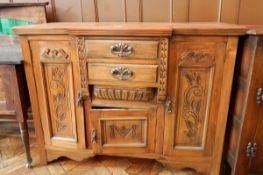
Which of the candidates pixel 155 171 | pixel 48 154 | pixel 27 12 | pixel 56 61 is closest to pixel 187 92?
pixel 155 171

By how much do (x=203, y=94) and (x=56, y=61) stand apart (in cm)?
78

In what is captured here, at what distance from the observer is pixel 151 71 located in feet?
3.15

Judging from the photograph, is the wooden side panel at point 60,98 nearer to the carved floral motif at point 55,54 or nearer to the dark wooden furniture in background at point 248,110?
the carved floral motif at point 55,54

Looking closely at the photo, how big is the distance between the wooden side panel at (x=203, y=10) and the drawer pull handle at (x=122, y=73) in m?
0.67

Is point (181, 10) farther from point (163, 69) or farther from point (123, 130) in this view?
point (123, 130)

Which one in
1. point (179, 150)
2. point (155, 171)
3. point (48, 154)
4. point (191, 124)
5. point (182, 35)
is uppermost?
point (182, 35)

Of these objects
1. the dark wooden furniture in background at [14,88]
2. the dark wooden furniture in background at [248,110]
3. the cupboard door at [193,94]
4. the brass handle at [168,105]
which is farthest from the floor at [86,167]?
the brass handle at [168,105]

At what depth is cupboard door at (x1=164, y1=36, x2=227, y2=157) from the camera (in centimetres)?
94

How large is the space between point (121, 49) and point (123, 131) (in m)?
0.47

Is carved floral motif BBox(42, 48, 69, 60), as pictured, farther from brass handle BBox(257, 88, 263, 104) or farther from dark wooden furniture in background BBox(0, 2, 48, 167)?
brass handle BBox(257, 88, 263, 104)

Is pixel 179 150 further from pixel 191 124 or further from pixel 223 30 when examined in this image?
pixel 223 30

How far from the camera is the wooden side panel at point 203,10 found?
1.31 metres

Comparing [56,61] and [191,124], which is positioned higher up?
[56,61]

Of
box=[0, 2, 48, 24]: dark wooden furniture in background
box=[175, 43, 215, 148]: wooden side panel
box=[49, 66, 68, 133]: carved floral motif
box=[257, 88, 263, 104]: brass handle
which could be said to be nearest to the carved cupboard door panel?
box=[49, 66, 68, 133]: carved floral motif
